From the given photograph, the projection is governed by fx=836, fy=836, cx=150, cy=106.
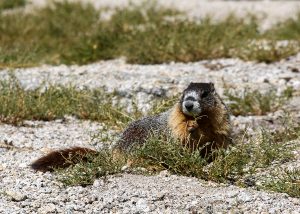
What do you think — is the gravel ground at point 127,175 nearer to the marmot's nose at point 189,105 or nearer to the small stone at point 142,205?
the small stone at point 142,205

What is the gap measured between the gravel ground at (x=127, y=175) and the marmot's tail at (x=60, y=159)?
0.25 feet

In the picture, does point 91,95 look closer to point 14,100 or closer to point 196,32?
point 14,100

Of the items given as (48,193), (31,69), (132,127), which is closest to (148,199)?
(48,193)

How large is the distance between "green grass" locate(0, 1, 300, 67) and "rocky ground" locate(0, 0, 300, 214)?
18cm

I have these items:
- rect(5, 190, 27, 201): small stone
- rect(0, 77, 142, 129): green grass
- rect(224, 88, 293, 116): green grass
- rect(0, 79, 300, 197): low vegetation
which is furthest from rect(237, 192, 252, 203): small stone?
rect(224, 88, 293, 116): green grass

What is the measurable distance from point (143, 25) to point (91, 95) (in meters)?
3.47

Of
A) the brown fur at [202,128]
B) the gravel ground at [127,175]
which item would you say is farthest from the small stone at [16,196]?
the brown fur at [202,128]

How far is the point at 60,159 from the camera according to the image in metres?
5.75

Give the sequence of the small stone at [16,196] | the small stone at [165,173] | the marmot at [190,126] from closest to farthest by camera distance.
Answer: the small stone at [16,196] < the small stone at [165,173] < the marmot at [190,126]

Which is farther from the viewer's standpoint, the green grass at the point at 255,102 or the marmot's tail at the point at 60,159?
the green grass at the point at 255,102

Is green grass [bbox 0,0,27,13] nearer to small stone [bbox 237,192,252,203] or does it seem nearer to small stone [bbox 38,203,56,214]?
small stone [bbox 38,203,56,214]

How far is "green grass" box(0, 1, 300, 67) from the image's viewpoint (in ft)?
30.8

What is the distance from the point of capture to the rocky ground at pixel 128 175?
5.04 m

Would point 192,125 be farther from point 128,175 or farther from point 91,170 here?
point 91,170
